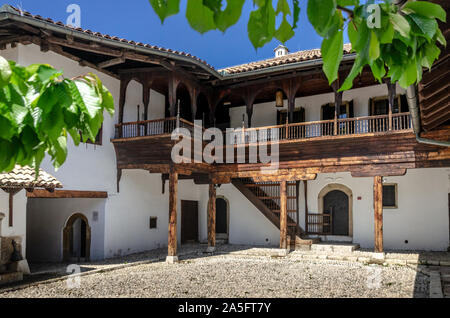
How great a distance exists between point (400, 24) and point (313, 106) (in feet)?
43.6

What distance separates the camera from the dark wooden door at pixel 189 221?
53.4 feet

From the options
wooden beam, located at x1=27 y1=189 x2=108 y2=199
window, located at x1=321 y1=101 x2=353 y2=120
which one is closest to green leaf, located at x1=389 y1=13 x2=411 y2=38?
wooden beam, located at x1=27 y1=189 x2=108 y2=199

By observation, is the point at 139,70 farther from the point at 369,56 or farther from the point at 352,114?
the point at 369,56

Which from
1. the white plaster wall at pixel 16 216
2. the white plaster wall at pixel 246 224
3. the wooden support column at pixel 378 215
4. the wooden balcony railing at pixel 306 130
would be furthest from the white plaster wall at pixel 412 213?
the white plaster wall at pixel 16 216

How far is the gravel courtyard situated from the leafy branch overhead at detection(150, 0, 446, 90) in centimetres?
666

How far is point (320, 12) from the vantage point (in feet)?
3.52

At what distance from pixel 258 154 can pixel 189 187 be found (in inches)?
187

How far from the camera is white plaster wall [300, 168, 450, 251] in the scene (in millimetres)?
12711

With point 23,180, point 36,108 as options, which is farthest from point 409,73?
point 23,180

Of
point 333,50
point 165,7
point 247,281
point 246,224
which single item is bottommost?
point 247,281

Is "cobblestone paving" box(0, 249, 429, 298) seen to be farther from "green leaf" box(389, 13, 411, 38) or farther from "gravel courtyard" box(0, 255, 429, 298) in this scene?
"green leaf" box(389, 13, 411, 38)

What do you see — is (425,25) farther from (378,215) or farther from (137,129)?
(137,129)

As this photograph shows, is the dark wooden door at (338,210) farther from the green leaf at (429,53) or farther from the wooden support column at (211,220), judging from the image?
the green leaf at (429,53)
